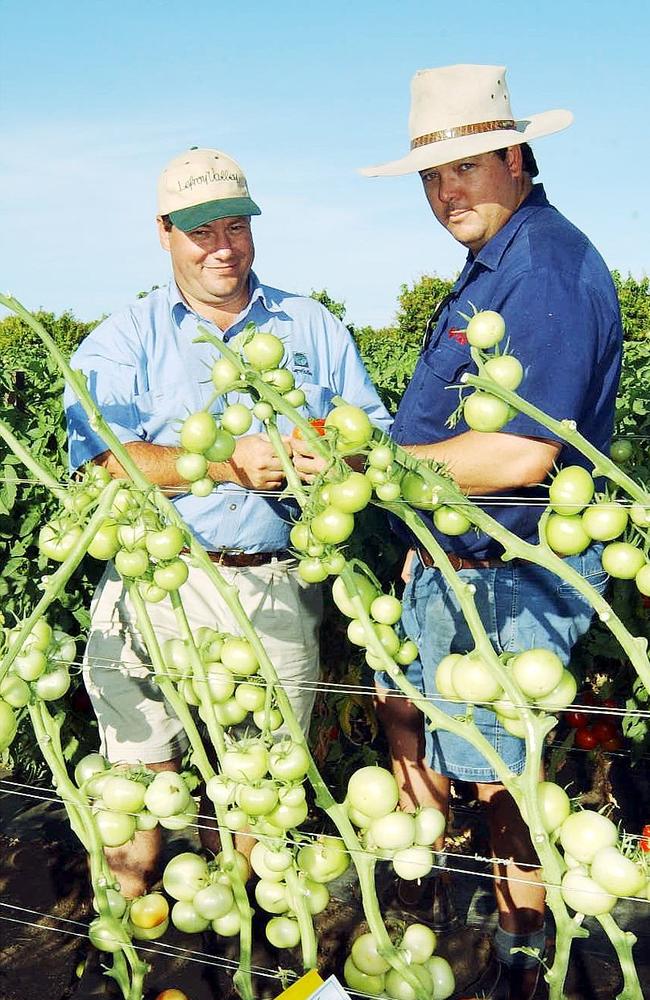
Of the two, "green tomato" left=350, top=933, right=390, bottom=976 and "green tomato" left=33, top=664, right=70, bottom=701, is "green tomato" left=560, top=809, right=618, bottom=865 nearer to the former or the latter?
"green tomato" left=350, top=933, right=390, bottom=976

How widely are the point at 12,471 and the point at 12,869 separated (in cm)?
165

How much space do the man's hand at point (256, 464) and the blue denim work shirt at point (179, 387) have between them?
0.40 meters

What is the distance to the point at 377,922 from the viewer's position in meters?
1.62

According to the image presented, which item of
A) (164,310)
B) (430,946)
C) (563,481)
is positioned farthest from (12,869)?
(563,481)

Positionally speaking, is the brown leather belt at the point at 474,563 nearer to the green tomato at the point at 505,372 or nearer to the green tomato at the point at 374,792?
the green tomato at the point at 374,792

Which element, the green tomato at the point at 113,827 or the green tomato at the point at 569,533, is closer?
the green tomato at the point at 569,533

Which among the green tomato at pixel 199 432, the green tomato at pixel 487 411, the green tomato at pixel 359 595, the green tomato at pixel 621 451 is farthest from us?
the green tomato at pixel 621 451

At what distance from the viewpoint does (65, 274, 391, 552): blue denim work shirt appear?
2.84m

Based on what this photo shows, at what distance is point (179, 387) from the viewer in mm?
2895

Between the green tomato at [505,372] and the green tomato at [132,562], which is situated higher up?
the green tomato at [505,372]

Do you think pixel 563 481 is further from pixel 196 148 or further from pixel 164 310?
pixel 196 148

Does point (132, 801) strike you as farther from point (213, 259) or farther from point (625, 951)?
point (213, 259)

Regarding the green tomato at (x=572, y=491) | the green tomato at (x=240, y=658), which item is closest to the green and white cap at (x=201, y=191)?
the green tomato at (x=240, y=658)

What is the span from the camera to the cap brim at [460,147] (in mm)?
2441
